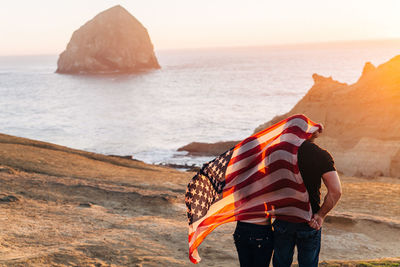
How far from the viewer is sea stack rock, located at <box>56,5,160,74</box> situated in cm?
15412

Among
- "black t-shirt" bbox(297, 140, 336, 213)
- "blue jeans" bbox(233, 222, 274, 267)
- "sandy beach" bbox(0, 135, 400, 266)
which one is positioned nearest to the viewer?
"black t-shirt" bbox(297, 140, 336, 213)

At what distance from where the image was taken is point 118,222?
1089 cm

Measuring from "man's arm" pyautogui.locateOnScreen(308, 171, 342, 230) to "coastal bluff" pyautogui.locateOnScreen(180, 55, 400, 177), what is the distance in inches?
898

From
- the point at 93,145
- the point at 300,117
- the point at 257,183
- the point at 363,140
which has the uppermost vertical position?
the point at 300,117

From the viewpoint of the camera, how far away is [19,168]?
649 inches

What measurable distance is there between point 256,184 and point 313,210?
2.41 ft

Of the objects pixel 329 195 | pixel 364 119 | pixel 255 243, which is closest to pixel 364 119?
pixel 364 119

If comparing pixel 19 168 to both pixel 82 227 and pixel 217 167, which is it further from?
pixel 217 167

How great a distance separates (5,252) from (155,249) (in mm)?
2995

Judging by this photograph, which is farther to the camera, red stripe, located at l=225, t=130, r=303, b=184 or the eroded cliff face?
the eroded cliff face

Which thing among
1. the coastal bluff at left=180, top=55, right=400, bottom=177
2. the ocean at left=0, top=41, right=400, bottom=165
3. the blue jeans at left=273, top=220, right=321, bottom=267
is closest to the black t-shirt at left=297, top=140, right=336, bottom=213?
the blue jeans at left=273, top=220, right=321, bottom=267

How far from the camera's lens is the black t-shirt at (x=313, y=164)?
4.24 m

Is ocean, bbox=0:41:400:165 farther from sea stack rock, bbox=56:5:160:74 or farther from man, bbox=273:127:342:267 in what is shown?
sea stack rock, bbox=56:5:160:74

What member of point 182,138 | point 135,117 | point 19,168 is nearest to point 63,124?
point 135,117
